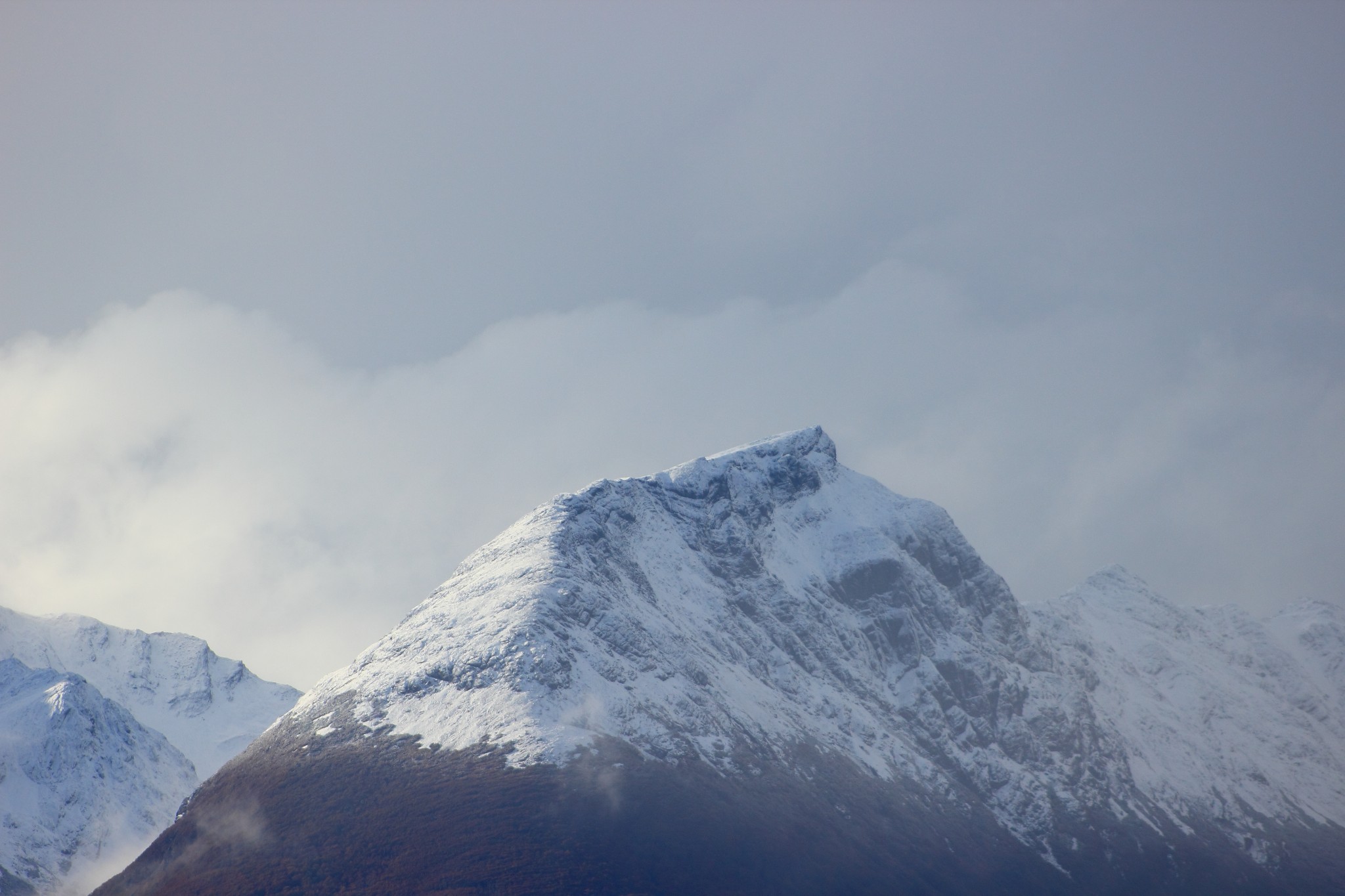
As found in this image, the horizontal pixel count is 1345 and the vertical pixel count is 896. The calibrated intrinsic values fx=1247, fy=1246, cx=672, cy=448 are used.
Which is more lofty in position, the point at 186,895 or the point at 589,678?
the point at 589,678

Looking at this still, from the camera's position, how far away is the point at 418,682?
19988 centimetres

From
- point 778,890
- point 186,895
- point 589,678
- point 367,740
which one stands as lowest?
point 186,895

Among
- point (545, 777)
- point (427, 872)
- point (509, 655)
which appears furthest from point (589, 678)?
point (427, 872)

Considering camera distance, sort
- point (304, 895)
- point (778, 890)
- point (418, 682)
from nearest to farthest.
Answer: point (304, 895) < point (778, 890) < point (418, 682)

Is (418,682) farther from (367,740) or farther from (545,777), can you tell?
(545,777)

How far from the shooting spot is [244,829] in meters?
178

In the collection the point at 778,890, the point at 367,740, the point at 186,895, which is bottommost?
the point at 186,895

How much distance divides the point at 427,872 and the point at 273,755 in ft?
153

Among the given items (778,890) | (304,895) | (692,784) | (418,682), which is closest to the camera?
(304,895)

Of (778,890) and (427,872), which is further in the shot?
(778,890)

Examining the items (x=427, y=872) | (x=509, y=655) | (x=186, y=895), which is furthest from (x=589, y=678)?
(x=186, y=895)

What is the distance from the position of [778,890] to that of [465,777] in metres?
46.7

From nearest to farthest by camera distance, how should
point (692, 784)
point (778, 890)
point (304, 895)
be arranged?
point (304, 895) < point (778, 890) < point (692, 784)

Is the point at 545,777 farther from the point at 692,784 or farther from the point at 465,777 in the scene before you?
the point at 692,784
